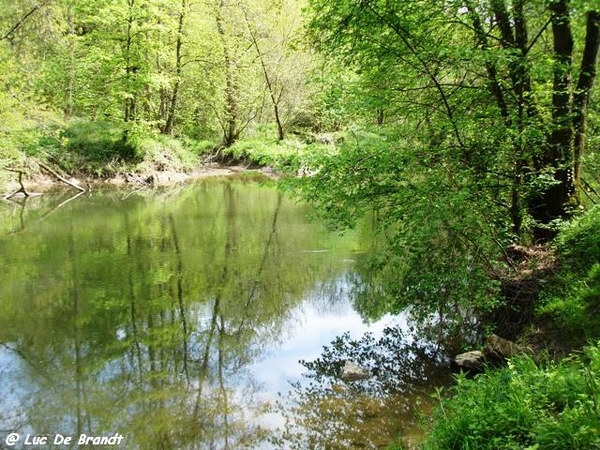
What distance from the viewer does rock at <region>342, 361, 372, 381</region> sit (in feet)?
19.8

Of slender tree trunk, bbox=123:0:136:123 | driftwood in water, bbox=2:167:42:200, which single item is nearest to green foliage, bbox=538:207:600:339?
driftwood in water, bbox=2:167:42:200

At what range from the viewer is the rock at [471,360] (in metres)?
5.93

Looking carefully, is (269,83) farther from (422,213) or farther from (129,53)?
(422,213)

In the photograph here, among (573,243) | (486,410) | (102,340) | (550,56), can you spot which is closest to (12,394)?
(102,340)

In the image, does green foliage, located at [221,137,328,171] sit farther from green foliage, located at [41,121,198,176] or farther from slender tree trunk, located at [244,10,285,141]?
green foliage, located at [41,121,198,176]

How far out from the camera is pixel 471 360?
6.03 m

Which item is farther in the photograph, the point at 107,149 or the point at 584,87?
the point at 107,149

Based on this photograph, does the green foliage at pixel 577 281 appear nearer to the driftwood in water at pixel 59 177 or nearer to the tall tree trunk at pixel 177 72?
the driftwood in water at pixel 59 177

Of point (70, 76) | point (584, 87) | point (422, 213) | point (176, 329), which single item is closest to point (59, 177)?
point (70, 76)

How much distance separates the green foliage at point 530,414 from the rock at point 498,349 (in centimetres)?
142

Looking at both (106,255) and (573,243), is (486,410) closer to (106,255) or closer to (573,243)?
(573,243)

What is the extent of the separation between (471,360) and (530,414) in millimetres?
2743

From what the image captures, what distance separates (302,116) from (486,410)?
2892 centimetres

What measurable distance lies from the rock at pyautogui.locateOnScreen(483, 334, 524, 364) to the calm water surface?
45.0 inches
